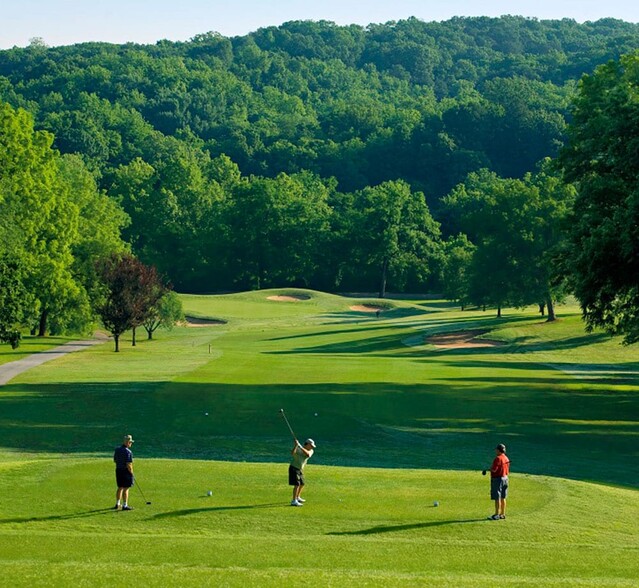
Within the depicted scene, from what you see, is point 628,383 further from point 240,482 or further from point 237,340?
point 237,340

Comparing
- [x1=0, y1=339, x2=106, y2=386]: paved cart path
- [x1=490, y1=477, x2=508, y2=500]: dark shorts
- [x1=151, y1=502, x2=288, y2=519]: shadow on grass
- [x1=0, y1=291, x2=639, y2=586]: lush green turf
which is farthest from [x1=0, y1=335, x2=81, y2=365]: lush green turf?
[x1=490, y1=477, x2=508, y2=500]: dark shorts

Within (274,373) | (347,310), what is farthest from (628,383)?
(347,310)

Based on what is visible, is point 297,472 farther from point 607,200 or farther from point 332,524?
point 607,200

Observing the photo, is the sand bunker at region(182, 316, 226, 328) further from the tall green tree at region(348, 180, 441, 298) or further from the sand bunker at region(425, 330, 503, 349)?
the tall green tree at region(348, 180, 441, 298)

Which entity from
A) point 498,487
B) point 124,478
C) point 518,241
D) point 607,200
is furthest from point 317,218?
point 498,487

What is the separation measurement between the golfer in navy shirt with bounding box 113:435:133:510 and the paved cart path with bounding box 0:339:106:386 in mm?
28548

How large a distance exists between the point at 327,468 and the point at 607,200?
18.4 m

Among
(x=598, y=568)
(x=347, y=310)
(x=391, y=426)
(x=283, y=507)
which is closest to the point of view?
(x=598, y=568)

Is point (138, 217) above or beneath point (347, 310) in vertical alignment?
above

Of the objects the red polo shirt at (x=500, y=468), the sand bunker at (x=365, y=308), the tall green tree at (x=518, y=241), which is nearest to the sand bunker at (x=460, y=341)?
the tall green tree at (x=518, y=241)

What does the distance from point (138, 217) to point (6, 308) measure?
103 metres

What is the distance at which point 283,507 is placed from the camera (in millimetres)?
24812

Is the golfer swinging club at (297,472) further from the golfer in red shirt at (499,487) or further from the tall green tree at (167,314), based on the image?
the tall green tree at (167,314)

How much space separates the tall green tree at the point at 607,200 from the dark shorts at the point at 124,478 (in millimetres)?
20552
